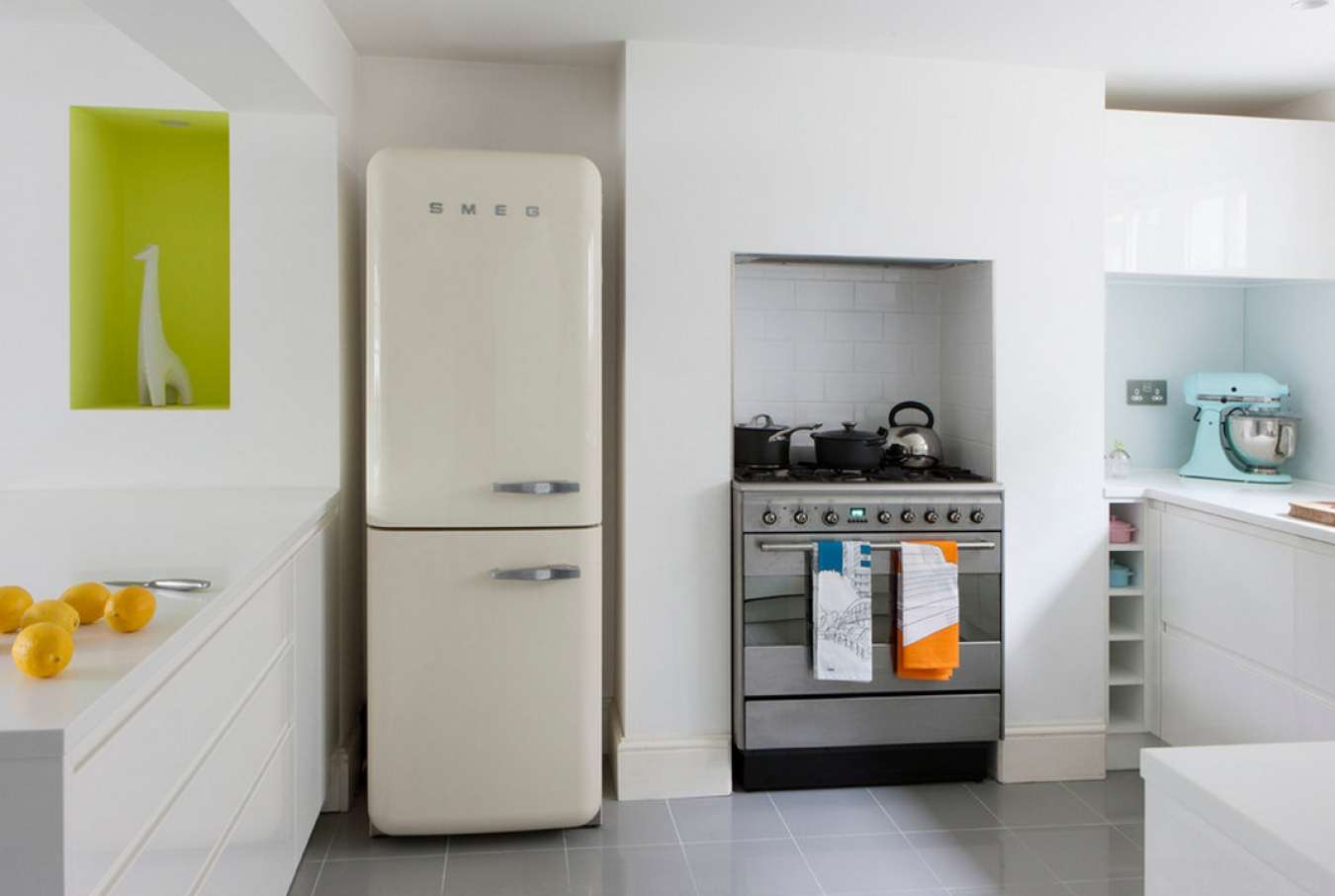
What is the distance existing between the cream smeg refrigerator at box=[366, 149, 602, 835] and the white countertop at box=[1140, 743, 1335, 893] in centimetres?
201

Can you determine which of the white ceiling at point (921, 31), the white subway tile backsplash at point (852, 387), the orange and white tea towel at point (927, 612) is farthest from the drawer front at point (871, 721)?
the white ceiling at point (921, 31)

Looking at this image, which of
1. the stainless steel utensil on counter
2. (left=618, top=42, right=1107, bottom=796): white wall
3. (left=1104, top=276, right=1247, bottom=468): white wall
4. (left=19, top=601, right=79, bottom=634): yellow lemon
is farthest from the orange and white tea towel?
(left=19, top=601, right=79, bottom=634): yellow lemon

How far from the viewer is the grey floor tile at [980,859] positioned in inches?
110

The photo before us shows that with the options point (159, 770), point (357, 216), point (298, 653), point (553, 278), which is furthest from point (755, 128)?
point (159, 770)

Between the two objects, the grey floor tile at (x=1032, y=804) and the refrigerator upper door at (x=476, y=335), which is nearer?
the refrigerator upper door at (x=476, y=335)

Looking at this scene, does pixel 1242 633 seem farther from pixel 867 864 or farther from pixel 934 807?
pixel 867 864

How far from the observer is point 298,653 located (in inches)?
105

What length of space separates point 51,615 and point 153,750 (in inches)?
9.9

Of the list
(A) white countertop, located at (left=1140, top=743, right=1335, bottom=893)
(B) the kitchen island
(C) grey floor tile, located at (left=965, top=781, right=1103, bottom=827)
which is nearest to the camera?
(A) white countertop, located at (left=1140, top=743, right=1335, bottom=893)

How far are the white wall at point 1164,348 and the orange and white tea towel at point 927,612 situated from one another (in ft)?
3.81

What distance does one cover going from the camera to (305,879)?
2781mm

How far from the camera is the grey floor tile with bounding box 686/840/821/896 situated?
2.74m

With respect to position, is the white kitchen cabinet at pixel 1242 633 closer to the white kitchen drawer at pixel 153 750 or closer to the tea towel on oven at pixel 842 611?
the tea towel on oven at pixel 842 611

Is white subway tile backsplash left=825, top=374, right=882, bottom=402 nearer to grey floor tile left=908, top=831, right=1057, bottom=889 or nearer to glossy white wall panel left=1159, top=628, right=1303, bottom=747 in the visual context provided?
glossy white wall panel left=1159, top=628, right=1303, bottom=747
